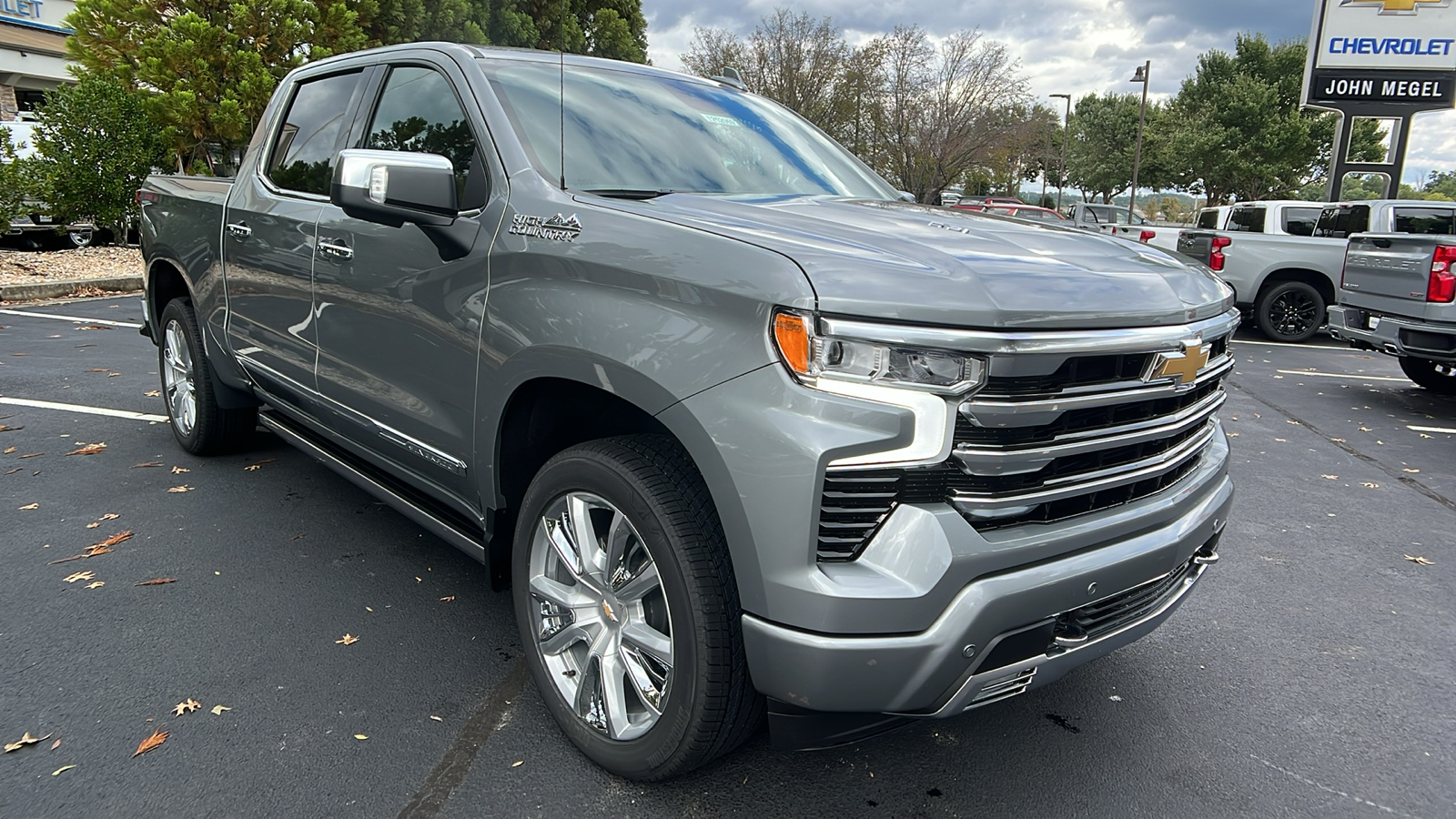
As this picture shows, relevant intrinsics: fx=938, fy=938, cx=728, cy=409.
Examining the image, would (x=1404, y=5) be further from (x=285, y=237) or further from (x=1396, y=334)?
(x=285, y=237)

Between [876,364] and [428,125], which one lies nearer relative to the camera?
[876,364]

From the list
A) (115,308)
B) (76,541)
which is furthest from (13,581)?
(115,308)

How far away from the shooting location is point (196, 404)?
491 centimetres

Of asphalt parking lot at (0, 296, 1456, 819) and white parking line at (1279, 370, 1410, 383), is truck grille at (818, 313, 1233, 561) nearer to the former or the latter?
asphalt parking lot at (0, 296, 1456, 819)

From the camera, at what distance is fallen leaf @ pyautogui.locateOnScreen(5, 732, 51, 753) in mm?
2502

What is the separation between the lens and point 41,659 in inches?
116

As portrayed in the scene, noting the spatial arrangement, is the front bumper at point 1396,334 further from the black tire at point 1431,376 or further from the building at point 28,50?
the building at point 28,50

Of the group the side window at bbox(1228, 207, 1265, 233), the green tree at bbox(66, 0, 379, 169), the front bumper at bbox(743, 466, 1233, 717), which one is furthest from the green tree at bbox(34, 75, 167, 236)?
the side window at bbox(1228, 207, 1265, 233)

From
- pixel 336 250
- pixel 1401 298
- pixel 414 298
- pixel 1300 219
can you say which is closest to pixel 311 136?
pixel 336 250

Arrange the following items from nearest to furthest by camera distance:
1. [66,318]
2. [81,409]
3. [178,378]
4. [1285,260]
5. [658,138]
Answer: [658,138] → [178,378] → [81,409] → [66,318] → [1285,260]

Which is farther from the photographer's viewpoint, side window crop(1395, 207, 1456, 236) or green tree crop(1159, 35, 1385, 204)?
green tree crop(1159, 35, 1385, 204)

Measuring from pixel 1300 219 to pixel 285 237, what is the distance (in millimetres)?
12549

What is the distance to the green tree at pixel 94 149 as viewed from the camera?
12.7m

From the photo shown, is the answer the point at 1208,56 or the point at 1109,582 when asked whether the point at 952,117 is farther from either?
the point at 1109,582
